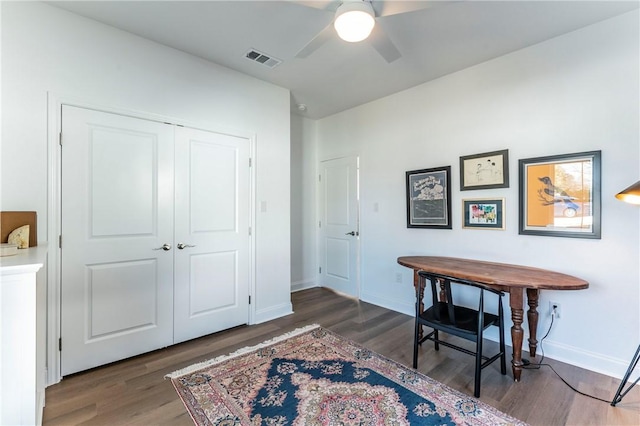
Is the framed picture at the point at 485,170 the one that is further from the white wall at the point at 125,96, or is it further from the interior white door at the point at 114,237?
the interior white door at the point at 114,237

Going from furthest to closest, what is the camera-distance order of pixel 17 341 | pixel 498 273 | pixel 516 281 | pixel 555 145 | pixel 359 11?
pixel 555 145 → pixel 498 273 → pixel 516 281 → pixel 359 11 → pixel 17 341

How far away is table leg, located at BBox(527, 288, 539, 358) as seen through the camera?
2.42 meters

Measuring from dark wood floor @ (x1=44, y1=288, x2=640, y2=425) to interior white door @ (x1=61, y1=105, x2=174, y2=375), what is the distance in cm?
25

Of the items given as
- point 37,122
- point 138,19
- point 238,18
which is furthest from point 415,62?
point 37,122

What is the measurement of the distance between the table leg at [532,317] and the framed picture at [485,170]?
3.26 feet

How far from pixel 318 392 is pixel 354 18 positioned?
7.91ft

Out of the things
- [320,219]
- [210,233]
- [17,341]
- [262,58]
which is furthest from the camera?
[320,219]

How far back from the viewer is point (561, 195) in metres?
2.42

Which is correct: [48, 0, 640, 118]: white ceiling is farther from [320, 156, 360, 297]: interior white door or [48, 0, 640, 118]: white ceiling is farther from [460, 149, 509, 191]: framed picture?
[320, 156, 360, 297]: interior white door

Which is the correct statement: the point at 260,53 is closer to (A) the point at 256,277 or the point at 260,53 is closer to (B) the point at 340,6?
(B) the point at 340,6

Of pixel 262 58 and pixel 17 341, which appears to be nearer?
pixel 17 341

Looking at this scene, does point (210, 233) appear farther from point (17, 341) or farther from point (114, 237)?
point (17, 341)

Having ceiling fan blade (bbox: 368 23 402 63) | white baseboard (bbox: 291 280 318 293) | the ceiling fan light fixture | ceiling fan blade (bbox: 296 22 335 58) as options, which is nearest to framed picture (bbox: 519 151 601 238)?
ceiling fan blade (bbox: 368 23 402 63)

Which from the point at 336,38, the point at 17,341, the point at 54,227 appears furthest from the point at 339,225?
the point at 17,341
